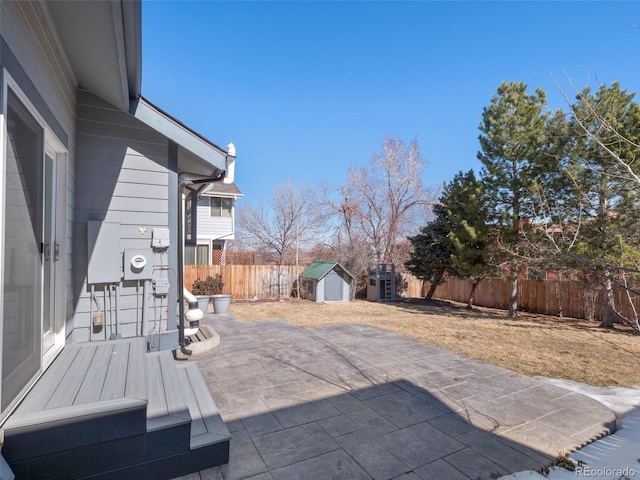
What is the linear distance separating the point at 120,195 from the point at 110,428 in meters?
2.62

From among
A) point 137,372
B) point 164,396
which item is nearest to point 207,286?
point 137,372

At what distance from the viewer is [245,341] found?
17.5 feet

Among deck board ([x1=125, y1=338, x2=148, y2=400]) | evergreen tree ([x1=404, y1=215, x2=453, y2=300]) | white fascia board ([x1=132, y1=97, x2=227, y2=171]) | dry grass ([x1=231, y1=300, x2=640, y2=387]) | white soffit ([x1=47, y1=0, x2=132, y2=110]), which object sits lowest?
dry grass ([x1=231, y1=300, x2=640, y2=387])

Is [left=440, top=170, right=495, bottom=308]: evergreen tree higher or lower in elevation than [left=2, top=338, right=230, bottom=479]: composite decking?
higher

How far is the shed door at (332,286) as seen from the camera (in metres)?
12.5

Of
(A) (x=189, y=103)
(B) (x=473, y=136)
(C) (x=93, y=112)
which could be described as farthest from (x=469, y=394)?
(A) (x=189, y=103)

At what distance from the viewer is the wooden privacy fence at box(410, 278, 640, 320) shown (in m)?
8.95

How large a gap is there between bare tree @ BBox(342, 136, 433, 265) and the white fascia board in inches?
553

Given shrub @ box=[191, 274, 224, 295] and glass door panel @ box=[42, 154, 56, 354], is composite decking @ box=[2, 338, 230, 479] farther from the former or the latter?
shrub @ box=[191, 274, 224, 295]

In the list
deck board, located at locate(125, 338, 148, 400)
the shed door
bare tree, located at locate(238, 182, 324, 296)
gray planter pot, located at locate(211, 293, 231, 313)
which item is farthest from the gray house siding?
bare tree, located at locate(238, 182, 324, 296)

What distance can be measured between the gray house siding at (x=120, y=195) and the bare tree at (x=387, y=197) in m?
14.4

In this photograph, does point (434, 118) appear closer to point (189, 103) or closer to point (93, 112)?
point (189, 103)

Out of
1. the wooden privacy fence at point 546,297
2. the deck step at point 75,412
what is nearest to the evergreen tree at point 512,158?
the wooden privacy fence at point 546,297

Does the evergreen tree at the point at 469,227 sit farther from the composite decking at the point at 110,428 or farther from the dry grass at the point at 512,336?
the composite decking at the point at 110,428
